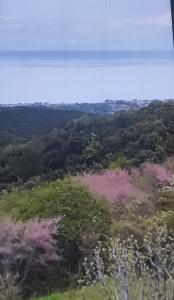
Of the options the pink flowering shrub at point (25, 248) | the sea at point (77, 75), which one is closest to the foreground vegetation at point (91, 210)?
the pink flowering shrub at point (25, 248)

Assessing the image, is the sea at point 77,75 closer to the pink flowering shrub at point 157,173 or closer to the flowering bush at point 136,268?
the pink flowering shrub at point 157,173

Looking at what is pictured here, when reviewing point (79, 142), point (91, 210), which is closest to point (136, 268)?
point (91, 210)

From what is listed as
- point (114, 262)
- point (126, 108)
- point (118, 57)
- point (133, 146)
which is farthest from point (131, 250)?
point (118, 57)

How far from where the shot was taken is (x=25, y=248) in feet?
7.52

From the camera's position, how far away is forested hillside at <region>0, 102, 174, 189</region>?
93.4 inches

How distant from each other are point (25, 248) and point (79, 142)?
458 millimetres

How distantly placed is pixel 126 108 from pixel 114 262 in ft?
2.01

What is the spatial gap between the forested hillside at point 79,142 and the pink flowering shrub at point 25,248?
177mm

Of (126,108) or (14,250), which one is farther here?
(126,108)

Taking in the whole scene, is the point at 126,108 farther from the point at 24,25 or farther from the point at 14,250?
the point at 14,250

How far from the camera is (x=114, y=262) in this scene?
7.66ft

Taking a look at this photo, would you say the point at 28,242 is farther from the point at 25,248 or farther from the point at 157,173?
the point at 157,173

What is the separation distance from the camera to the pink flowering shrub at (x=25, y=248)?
2.28m

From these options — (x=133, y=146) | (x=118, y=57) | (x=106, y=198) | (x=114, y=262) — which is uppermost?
(x=118, y=57)
